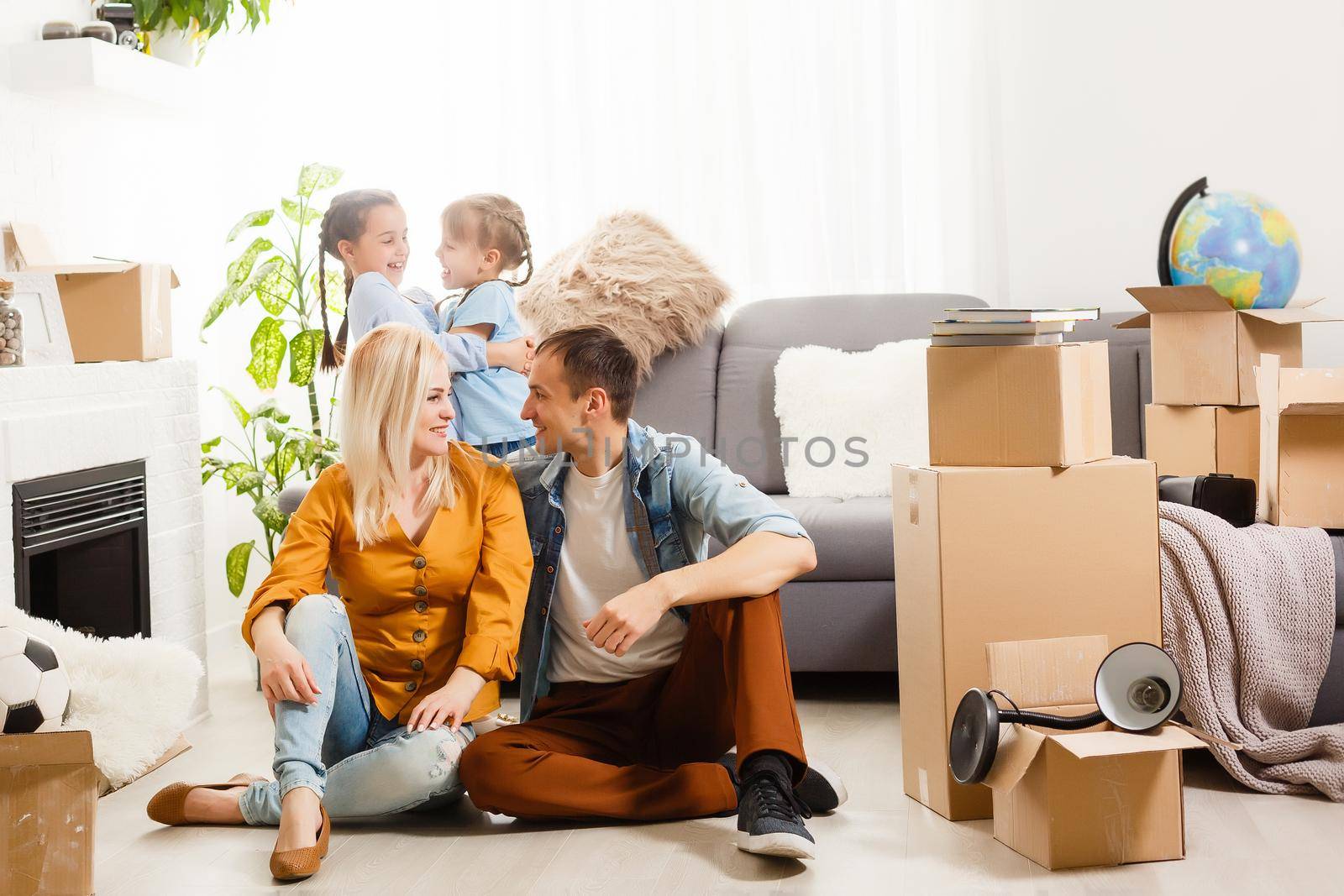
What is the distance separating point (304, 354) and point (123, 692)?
1438 mm

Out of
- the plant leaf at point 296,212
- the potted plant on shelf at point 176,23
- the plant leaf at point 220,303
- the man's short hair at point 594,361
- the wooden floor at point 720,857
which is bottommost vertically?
the wooden floor at point 720,857

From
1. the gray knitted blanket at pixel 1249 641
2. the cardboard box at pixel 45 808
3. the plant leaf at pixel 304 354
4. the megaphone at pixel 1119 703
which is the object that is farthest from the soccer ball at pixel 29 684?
the gray knitted blanket at pixel 1249 641

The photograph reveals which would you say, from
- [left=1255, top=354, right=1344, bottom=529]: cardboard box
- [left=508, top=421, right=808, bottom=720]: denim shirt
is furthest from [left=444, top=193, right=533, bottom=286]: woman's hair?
[left=1255, top=354, right=1344, bottom=529]: cardboard box

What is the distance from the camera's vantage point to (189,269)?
12.0 feet

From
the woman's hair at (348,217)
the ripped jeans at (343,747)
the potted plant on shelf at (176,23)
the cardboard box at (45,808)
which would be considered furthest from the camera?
the potted plant on shelf at (176,23)

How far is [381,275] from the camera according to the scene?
267 centimetres

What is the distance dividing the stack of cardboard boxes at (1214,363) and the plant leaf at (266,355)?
2373 millimetres

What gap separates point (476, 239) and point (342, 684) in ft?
3.60

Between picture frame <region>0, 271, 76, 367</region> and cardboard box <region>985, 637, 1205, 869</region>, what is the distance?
207 cm

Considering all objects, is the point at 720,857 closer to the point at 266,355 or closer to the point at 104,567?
the point at 104,567

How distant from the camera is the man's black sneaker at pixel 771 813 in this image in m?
1.82

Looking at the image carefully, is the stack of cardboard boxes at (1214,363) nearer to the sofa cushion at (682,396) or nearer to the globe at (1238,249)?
the globe at (1238,249)

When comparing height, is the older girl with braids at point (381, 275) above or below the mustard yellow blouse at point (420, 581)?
above

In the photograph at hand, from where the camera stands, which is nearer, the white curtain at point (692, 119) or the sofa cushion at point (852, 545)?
the sofa cushion at point (852, 545)
